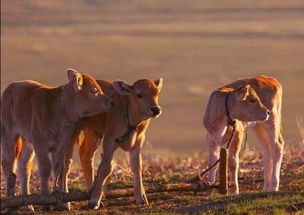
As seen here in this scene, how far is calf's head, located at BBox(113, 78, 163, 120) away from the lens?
1627 cm

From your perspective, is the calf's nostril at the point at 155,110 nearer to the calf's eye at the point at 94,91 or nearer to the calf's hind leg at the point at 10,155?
the calf's eye at the point at 94,91

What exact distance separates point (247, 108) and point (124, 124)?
6.29ft

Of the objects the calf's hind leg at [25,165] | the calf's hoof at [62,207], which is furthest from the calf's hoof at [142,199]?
the calf's hind leg at [25,165]

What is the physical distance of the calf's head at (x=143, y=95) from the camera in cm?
1627

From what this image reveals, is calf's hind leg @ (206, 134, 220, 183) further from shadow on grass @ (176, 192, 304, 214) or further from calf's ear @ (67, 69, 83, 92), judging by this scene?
calf's ear @ (67, 69, 83, 92)

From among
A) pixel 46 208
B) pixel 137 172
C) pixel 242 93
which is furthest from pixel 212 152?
pixel 46 208

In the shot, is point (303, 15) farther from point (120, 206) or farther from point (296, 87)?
point (120, 206)

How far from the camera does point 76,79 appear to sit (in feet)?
55.0

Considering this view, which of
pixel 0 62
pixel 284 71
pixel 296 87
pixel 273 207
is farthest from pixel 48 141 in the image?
pixel 0 62

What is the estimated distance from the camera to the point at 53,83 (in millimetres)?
41594

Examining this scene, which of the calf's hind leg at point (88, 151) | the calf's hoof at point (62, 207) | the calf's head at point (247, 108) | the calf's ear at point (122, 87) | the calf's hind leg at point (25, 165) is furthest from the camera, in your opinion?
the calf's hind leg at point (25, 165)

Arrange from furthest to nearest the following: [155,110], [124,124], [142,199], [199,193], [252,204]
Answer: [199,193] → [142,199] → [124,124] → [155,110] → [252,204]

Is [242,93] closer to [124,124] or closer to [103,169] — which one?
[124,124]

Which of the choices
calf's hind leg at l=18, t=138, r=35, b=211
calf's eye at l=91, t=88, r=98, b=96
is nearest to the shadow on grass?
calf's eye at l=91, t=88, r=98, b=96
